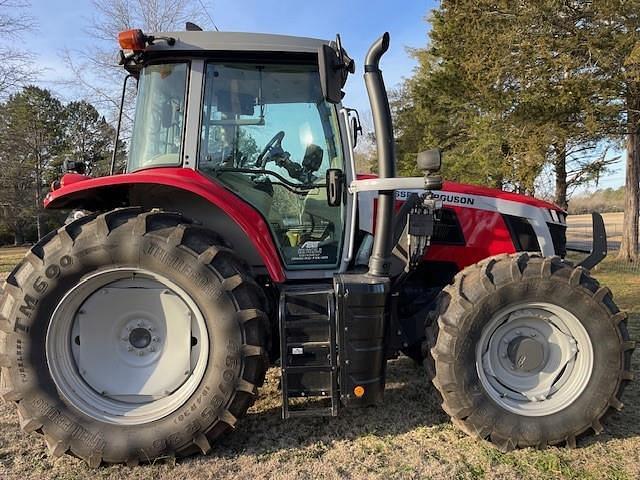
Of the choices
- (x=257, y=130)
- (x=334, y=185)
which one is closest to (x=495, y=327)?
(x=334, y=185)

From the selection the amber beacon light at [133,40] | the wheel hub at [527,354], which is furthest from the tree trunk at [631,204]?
the amber beacon light at [133,40]

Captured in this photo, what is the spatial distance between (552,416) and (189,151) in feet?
8.97

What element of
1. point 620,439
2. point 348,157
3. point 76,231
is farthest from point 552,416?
point 76,231

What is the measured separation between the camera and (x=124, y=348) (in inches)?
113

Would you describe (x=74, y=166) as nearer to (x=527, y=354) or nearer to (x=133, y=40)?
(x=133, y=40)

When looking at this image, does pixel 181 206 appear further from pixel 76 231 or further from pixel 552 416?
pixel 552 416

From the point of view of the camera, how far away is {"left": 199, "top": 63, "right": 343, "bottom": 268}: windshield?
3031 mm

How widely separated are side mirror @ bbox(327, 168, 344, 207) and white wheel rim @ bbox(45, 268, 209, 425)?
1081 mm

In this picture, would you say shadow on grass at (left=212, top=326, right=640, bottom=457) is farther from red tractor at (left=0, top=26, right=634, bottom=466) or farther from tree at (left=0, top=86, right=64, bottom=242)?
tree at (left=0, top=86, right=64, bottom=242)

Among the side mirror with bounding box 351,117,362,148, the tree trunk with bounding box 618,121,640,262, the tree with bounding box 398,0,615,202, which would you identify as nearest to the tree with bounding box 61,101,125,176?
the tree with bounding box 398,0,615,202

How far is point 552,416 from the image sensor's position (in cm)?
287

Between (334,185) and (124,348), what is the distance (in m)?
1.63

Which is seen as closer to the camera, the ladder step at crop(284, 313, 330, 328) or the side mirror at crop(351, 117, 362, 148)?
the ladder step at crop(284, 313, 330, 328)

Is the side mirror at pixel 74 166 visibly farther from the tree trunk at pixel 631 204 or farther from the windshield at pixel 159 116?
the tree trunk at pixel 631 204
